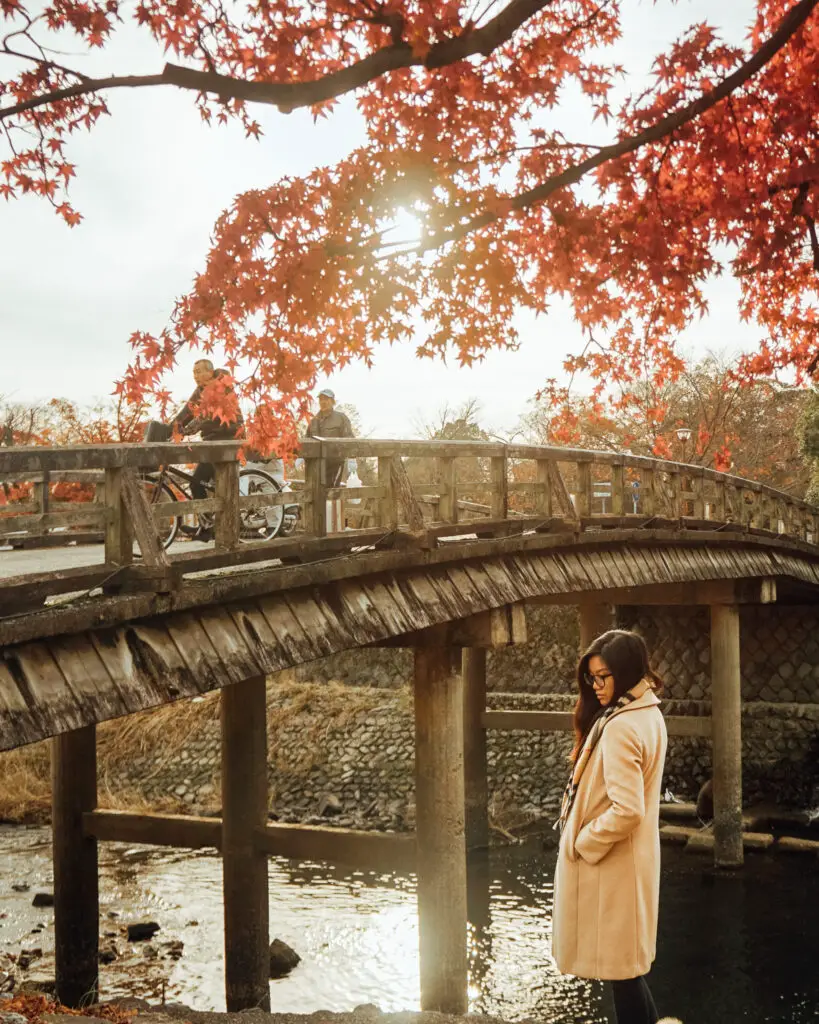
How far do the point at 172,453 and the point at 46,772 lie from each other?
61.3ft

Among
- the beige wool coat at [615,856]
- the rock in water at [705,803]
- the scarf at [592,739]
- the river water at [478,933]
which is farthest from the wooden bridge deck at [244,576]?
the rock in water at [705,803]

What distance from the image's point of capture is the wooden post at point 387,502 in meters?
7.86

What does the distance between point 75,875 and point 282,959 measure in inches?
99.2

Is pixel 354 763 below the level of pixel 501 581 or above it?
below

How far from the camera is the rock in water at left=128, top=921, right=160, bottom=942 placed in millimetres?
12727

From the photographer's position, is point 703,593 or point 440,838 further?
point 703,593

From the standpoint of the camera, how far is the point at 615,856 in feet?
14.4

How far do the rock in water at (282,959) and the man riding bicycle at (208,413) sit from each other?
563 cm

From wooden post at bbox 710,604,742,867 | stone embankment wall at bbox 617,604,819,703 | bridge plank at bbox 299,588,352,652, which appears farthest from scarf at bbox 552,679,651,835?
stone embankment wall at bbox 617,604,819,703

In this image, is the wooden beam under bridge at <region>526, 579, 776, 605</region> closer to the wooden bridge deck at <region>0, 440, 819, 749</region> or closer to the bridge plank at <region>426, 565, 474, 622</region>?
the wooden bridge deck at <region>0, 440, 819, 749</region>

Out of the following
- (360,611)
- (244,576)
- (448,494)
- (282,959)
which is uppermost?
(448,494)

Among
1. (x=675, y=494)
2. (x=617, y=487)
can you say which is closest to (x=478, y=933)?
(x=617, y=487)

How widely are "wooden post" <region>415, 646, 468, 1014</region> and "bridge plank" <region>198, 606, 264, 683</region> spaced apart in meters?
3.17

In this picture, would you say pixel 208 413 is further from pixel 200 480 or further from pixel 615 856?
pixel 615 856
